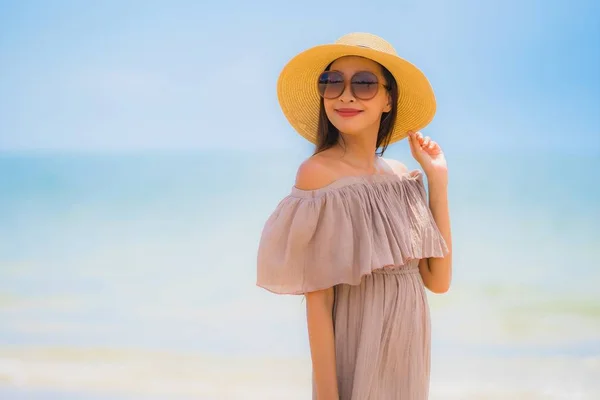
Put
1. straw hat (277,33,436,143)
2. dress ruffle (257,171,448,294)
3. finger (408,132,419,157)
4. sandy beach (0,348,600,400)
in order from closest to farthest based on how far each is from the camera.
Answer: dress ruffle (257,171,448,294)
straw hat (277,33,436,143)
finger (408,132,419,157)
sandy beach (0,348,600,400)

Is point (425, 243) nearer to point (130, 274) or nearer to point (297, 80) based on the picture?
point (297, 80)

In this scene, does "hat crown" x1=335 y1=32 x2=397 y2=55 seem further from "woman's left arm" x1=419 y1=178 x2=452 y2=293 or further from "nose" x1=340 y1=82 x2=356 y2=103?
"woman's left arm" x1=419 y1=178 x2=452 y2=293

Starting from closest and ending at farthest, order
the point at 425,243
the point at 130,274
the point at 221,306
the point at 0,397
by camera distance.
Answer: the point at 425,243, the point at 0,397, the point at 221,306, the point at 130,274

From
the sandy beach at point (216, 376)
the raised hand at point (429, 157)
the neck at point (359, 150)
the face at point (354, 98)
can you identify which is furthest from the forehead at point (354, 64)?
the sandy beach at point (216, 376)

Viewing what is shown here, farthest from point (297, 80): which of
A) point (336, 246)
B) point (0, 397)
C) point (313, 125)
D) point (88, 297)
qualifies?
point (88, 297)

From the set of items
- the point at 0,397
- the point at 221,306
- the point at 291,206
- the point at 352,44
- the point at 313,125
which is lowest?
the point at 0,397

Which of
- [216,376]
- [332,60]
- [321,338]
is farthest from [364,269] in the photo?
[216,376]

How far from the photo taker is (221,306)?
621 centimetres

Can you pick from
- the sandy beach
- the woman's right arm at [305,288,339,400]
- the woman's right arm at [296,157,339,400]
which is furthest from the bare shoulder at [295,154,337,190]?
the sandy beach

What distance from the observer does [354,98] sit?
2.17 meters

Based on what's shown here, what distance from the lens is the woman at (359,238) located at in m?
2.06

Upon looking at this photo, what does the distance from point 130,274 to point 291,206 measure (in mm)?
5125

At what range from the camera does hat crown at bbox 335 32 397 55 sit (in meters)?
2.15

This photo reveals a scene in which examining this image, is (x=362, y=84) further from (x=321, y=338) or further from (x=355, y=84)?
(x=321, y=338)
